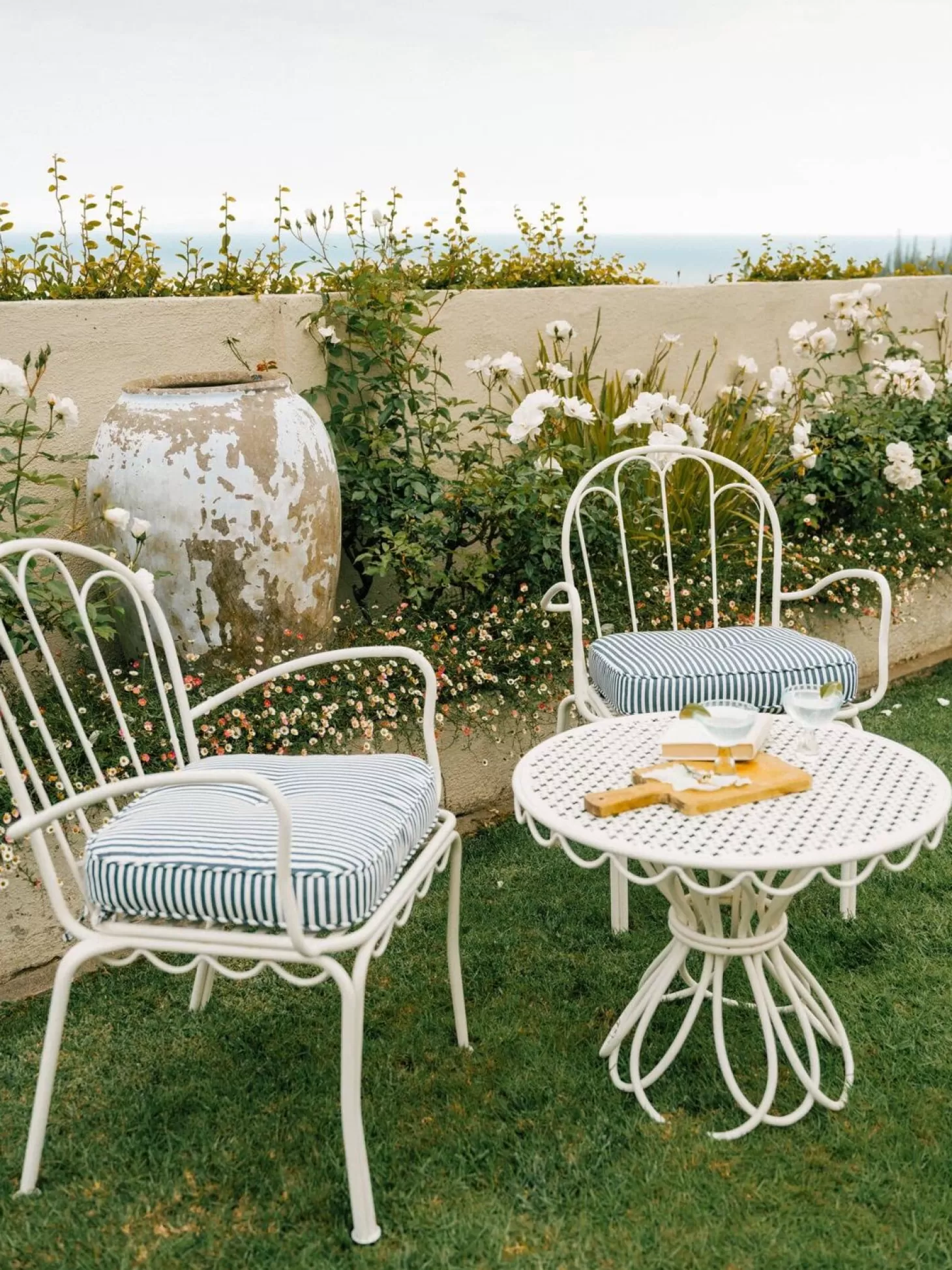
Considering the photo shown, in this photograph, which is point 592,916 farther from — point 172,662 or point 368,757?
point 172,662

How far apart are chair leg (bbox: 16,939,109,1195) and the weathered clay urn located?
1412 millimetres

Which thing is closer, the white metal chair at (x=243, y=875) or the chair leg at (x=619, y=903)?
the white metal chair at (x=243, y=875)

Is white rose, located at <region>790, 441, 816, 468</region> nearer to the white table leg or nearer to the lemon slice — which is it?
the white table leg

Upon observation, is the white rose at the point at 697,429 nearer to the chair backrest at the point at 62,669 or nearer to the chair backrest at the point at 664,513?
the chair backrest at the point at 664,513

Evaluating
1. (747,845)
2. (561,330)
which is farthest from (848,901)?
(561,330)

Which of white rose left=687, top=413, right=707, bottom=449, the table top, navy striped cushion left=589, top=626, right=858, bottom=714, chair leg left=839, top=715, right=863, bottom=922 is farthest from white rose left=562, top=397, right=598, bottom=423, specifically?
the table top

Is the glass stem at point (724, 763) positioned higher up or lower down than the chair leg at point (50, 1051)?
higher up

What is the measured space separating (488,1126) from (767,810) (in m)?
0.76

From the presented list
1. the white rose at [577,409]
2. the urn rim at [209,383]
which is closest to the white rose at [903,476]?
the white rose at [577,409]

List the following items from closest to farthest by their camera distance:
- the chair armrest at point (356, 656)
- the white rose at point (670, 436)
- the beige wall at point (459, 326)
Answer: the chair armrest at point (356, 656) → the beige wall at point (459, 326) → the white rose at point (670, 436)

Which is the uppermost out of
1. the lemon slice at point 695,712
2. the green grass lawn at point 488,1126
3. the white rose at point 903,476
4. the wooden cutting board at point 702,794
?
the lemon slice at point 695,712

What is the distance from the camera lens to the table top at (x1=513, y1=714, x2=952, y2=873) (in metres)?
1.82

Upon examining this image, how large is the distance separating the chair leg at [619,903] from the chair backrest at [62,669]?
103cm

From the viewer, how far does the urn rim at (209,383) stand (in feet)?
10.4
